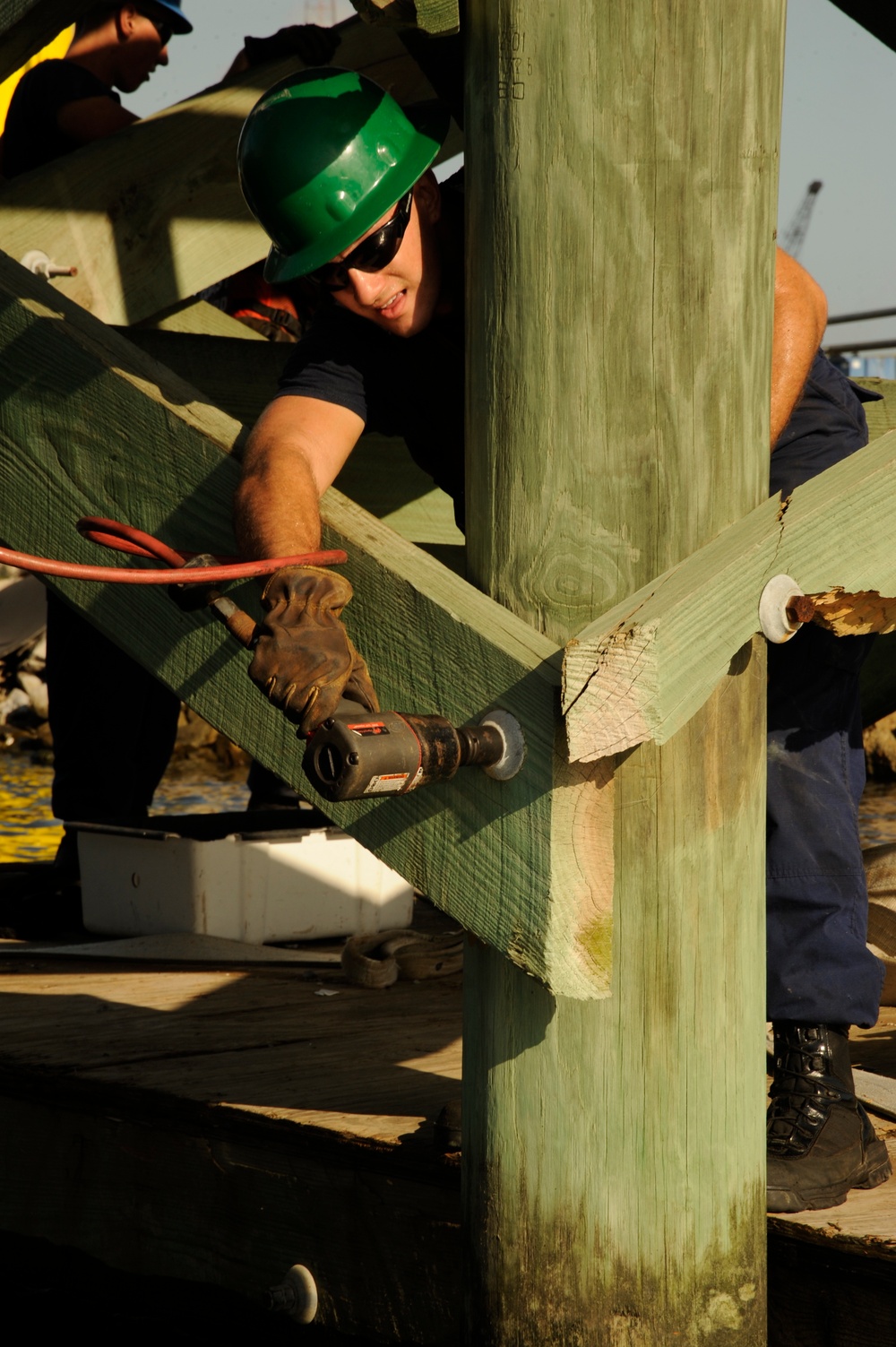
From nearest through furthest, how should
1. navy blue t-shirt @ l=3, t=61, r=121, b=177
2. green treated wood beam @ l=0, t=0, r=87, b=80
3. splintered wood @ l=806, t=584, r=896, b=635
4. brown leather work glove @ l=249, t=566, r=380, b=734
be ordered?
brown leather work glove @ l=249, t=566, r=380, b=734 → splintered wood @ l=806, t=584, r=896, b=635 → green treated wood beam @ l=0, t=0, r=87, b=80 → navy blue t-shirt @ l=3, t=61, r=121, b=177

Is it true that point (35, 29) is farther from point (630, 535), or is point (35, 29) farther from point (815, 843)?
point (815, 843)

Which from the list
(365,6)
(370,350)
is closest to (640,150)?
(365,6)

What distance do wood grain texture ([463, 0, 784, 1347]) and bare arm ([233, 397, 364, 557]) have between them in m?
0.24

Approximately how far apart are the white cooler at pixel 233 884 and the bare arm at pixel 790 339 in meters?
2.14

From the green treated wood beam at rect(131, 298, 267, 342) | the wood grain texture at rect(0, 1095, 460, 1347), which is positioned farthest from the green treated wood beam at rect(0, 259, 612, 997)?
the green treated wood beam at rect(131, 298, 267, 342)

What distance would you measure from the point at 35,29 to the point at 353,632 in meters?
1.92

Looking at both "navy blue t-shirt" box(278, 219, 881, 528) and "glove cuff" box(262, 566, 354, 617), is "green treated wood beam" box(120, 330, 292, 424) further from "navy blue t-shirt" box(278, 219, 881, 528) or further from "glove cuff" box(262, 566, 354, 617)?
"glove cuff" box(262, 566, 354, 617)

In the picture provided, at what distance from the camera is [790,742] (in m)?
2.48

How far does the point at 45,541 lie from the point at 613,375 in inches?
41.4

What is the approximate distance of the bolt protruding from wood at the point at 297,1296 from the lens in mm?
2566

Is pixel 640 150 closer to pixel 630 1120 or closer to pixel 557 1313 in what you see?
pixel 630 1120

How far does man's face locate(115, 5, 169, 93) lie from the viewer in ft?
15.7

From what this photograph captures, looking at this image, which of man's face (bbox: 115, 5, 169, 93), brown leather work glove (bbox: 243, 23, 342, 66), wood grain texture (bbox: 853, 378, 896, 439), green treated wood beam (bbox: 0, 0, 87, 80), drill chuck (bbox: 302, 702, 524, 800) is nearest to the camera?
drill chuck (bbox: 302, 702, 524, 800)

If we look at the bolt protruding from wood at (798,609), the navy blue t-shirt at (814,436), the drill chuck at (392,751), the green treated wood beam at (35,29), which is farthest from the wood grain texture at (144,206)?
the bolt protruding from wood at (798,609)
